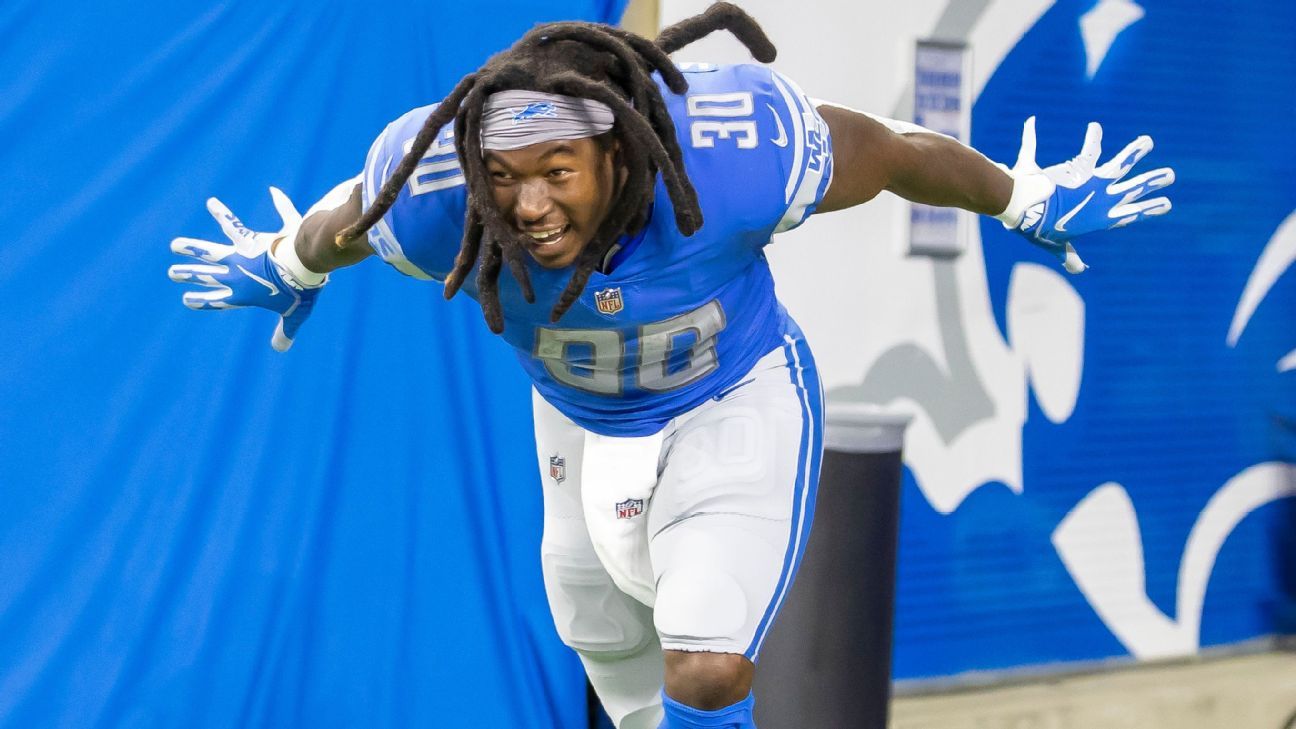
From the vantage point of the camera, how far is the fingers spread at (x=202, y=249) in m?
2.54

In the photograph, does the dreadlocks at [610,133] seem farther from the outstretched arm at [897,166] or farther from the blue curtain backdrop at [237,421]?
the blue curtain backdrop at [237,421]

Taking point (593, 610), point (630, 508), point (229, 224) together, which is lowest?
point (593, 610)

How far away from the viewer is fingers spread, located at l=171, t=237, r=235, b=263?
254 centimetres

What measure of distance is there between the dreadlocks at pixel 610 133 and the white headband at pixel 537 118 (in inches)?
0.6

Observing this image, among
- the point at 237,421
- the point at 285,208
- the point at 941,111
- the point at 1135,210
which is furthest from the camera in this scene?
the point at 941,111

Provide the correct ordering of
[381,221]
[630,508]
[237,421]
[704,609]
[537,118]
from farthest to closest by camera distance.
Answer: [237,421] → [630,508] → [381,221] → [704,609] → [537,118]

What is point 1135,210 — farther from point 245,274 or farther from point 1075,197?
point 245,274

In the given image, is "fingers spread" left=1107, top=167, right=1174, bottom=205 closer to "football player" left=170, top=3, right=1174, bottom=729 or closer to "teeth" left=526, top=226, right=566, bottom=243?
"football player" left=170, top=3, right=1174, bottom=729

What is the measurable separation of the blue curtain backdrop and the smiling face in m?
1.38

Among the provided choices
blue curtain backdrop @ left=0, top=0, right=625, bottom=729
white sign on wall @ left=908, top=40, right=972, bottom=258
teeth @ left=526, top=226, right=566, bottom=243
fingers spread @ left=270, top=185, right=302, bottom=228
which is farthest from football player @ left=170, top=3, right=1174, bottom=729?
white sign on wall @ left=908, top=40, right=972, bottom=258

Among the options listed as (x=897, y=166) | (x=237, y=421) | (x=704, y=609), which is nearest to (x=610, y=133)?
(x=897, y=166)

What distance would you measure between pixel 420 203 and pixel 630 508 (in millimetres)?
606

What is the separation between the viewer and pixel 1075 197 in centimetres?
243

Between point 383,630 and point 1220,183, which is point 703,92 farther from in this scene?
point 1220,183
